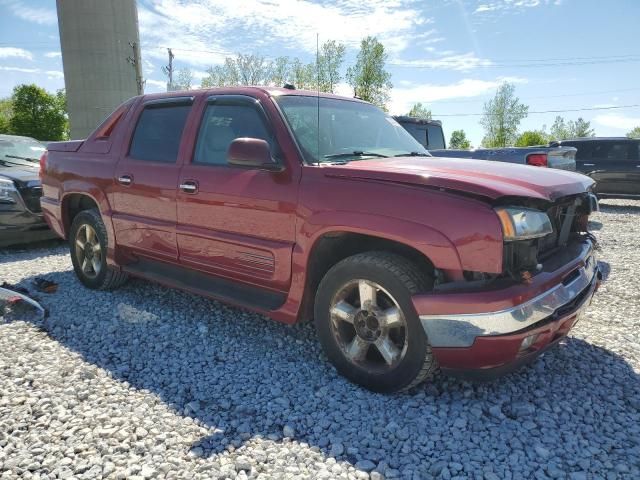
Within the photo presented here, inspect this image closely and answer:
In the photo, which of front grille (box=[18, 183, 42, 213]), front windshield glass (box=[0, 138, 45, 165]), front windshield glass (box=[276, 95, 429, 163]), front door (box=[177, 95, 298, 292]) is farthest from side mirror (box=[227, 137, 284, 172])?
front windshield glass (box=[0, 138, 45, 165])

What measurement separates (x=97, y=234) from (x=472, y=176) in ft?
11.7

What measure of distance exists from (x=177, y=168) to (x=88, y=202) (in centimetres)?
173

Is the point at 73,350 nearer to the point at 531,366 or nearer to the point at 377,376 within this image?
the point at 377,376

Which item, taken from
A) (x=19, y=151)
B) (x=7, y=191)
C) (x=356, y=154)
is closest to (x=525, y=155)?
(x=356, y=154)

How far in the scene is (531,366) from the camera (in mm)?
3131

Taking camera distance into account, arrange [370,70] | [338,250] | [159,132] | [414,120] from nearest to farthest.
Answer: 1. [338,250]
2. [159,132]
3. [414,120]
4. [370,70]

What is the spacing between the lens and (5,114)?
66.5 meters

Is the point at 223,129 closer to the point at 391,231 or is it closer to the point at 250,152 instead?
the point at 250,152

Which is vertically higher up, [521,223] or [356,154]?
[356,154]

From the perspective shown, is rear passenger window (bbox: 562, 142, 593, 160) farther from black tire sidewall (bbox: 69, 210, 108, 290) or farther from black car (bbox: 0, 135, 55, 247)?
black car (bbox: 0, 135, 55, 247)

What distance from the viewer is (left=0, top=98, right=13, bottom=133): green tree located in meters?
48.2

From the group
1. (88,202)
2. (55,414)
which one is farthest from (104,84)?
(55,414)

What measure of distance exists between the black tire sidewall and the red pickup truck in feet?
0.42

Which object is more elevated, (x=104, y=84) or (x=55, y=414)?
(x=104, y=84)
